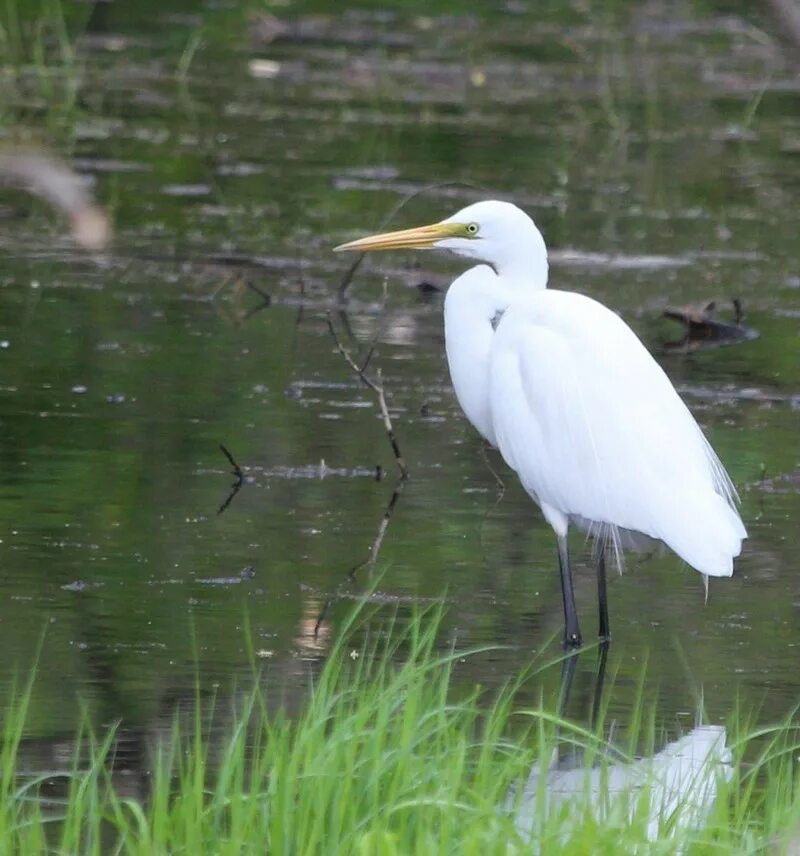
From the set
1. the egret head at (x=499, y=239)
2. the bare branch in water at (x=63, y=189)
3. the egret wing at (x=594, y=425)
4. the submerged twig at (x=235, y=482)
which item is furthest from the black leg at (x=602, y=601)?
the bare branch in water at (x=63, y=189)

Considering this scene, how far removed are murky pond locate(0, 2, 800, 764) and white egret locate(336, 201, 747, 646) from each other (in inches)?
11.3

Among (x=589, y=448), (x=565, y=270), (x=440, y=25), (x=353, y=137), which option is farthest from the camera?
(x=440, y=25)

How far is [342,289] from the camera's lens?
8.37 metres

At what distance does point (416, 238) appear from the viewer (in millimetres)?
5777

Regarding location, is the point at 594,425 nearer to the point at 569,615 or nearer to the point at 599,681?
the point at 569,615

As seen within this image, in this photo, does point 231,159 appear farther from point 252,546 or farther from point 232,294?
point 252,546

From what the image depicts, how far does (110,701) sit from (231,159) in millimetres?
8215

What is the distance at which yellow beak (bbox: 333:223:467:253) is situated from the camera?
5.64 meters

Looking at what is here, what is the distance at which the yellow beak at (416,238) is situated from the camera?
564 cm

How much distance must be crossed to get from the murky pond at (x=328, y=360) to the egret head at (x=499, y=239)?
80 centimetres

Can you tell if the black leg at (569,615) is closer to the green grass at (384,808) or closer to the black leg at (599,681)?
the black leg at (599,681)

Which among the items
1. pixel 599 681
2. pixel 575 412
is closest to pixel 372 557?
pixel 575 412

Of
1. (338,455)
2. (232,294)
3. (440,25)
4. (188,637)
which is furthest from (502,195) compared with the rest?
(440,25)

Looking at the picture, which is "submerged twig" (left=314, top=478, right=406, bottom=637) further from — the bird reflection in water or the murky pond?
the bird reflection in water
